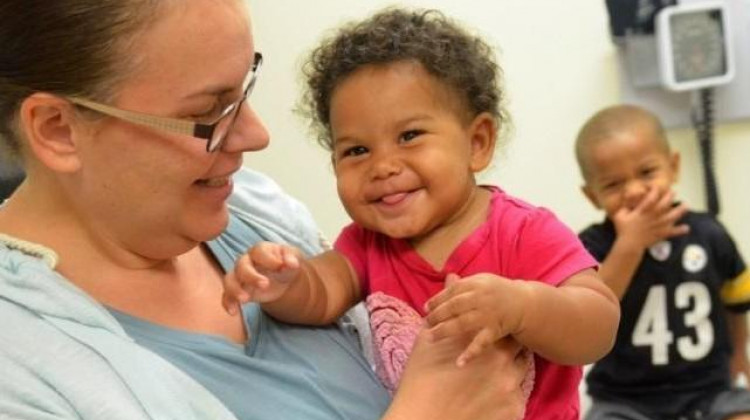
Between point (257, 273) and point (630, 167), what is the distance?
1.15 m

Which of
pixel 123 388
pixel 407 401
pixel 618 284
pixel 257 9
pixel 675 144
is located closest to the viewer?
pixel 123 388

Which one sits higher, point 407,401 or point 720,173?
point 407,401

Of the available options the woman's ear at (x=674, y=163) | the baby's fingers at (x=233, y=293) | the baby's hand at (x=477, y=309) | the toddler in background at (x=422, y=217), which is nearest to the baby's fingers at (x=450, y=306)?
the baby's hand at (x=477, y=309)

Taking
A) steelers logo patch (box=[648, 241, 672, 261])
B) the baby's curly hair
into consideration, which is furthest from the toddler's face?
the baby's curly hair

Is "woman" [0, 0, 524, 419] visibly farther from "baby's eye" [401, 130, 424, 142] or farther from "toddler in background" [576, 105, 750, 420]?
"toddler in background" [576, 105, 750, 420]

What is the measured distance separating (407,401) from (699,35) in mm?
1386

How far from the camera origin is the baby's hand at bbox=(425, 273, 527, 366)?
0.98 m

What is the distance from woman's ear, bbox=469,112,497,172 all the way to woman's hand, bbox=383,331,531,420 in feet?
0.84

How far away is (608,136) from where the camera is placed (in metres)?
2.01

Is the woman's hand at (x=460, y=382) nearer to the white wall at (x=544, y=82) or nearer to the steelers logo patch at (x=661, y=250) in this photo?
the steelers logo patch at (x=661, y=250)

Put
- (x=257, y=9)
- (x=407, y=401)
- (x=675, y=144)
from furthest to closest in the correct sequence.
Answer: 1. (x=257, y=9)
2. (x=675, y=144)
3. (x=407, y=401)

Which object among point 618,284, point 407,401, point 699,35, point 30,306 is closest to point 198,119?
point 30,306

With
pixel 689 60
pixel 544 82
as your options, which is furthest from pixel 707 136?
pixel 544 82

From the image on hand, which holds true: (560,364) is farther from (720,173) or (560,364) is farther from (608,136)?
(720,173)
